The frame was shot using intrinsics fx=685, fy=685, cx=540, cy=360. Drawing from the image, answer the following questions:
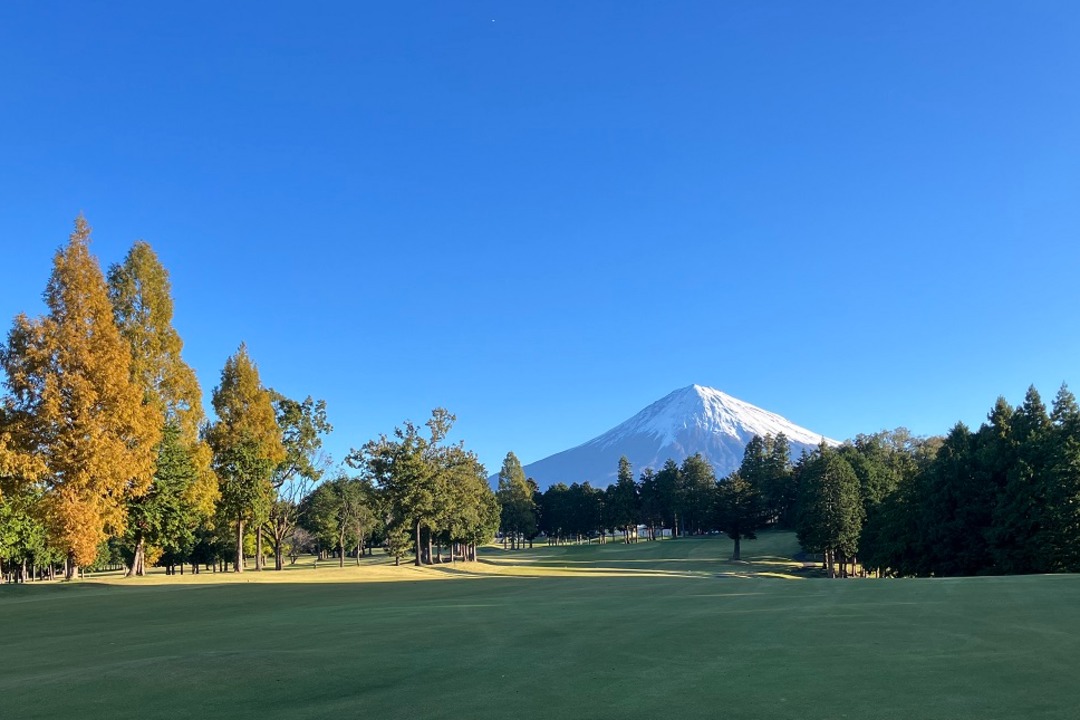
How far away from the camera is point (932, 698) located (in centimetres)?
671

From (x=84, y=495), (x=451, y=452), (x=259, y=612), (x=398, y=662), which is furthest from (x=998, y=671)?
(x=451, y=452)

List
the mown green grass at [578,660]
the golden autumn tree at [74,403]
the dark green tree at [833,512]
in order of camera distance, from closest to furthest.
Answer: the mown green grass at [578,660] → the golden autumn tree at [74,403] → the dark green tree at [833,512]

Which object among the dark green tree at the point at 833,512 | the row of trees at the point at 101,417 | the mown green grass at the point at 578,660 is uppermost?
the row of trees at the point at 101,417

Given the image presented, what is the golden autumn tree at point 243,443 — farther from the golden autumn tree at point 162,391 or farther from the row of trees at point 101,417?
the golden autumn tree at point 162,391

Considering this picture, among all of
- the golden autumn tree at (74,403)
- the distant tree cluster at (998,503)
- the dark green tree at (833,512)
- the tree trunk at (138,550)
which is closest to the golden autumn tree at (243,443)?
the tree trunk at (138,550)

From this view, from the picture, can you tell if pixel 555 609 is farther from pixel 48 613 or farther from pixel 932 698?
pixel 48 613

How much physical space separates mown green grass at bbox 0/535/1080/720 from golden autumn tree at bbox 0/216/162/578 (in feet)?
39.2

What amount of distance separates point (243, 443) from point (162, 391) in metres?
9.13

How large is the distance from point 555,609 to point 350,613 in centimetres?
510

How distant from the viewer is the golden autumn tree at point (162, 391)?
3759 cm

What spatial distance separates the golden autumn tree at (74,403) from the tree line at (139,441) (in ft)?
0.16

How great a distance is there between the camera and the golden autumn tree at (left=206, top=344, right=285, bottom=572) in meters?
46.2

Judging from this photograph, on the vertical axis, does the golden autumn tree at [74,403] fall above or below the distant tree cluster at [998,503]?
above

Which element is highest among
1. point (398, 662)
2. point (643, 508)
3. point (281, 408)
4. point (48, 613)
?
point (281, 408)
